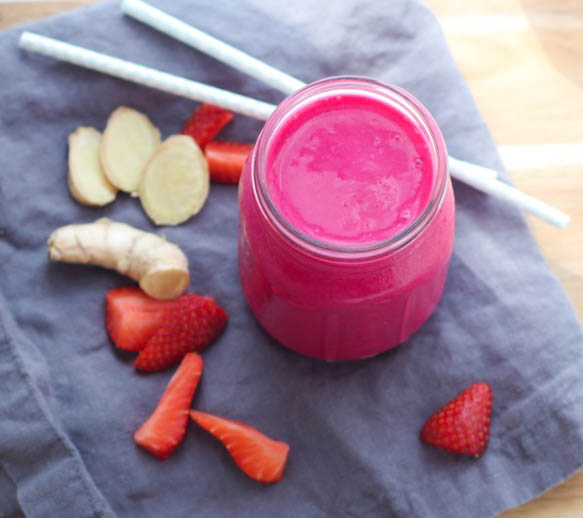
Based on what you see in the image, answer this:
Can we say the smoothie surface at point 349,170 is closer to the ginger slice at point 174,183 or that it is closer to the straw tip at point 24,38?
the ginger slice at point 174,183

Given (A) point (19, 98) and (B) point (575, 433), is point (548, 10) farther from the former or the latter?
(A) point (19, 98)

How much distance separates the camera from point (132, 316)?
1.19m

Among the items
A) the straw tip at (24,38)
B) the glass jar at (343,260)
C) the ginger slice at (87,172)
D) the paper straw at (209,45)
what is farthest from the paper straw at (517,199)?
the straw tip at (24,38)

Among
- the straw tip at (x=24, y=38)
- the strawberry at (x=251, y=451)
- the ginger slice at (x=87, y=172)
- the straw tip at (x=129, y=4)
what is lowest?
the strawberry at (x=251, y=451)


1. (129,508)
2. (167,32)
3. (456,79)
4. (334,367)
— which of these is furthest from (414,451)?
(167,32)

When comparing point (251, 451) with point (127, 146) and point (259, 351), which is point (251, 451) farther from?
point (127, 146)

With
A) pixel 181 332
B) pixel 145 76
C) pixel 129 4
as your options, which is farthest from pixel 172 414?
pixel 129 4

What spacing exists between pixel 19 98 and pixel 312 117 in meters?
0.47

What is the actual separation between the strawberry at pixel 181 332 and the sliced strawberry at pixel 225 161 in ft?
0.60

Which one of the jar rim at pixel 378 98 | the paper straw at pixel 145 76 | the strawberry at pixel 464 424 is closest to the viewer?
the jar rim at pixel 378 98

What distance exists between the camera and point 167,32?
4.17 feet

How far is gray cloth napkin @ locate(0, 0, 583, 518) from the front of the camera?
3.69ft

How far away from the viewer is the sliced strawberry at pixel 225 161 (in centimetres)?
125

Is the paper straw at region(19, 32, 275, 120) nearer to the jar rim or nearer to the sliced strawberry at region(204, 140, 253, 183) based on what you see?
the sliced strawberry at region(204, 140, 253, 183)
